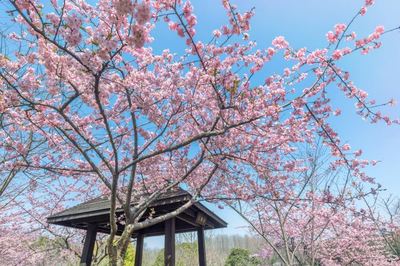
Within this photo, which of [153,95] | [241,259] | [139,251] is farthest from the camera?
[241,259]

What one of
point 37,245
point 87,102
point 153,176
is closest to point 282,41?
point 87,102

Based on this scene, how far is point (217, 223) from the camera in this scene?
669cm

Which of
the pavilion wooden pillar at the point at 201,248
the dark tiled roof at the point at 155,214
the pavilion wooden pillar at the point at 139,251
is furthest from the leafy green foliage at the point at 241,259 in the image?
the pavilion wooden pillar at the point at 139,251

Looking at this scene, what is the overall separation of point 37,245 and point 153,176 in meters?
7.73

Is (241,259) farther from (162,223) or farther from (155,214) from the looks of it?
(155,214)

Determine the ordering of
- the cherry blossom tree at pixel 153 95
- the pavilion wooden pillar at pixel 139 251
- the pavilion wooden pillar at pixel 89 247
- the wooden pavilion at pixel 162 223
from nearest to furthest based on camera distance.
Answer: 1. the cherry blossom tree at pixel 153 95
2. the wooden pavilion at pixel 162 223
3. the pavilion wooden pillar at pixel 89 247
4. the pavilion wooden pillar at pixel 139 251

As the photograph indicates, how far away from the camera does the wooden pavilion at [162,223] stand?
15.7 ft

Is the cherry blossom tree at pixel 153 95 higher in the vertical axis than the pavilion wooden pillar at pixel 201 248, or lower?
higher

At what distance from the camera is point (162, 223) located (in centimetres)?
595

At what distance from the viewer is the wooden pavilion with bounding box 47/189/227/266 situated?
4.78 meters

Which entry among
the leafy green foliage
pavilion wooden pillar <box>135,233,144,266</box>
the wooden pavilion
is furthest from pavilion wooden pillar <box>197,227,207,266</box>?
the leafy green foliage

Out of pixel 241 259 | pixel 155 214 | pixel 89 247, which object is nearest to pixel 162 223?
pixel 155 214

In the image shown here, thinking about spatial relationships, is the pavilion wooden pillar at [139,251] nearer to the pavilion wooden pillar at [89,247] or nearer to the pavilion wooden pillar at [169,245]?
the pavilion wooden pillar at [89,247]

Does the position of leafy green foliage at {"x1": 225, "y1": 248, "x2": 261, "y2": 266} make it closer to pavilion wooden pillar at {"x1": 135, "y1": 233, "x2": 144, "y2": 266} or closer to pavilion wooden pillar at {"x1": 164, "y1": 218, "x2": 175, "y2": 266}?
pavilion wooden pillar at {"x1": 135, "y1": 233, "x2": 144, "y2": 266}
